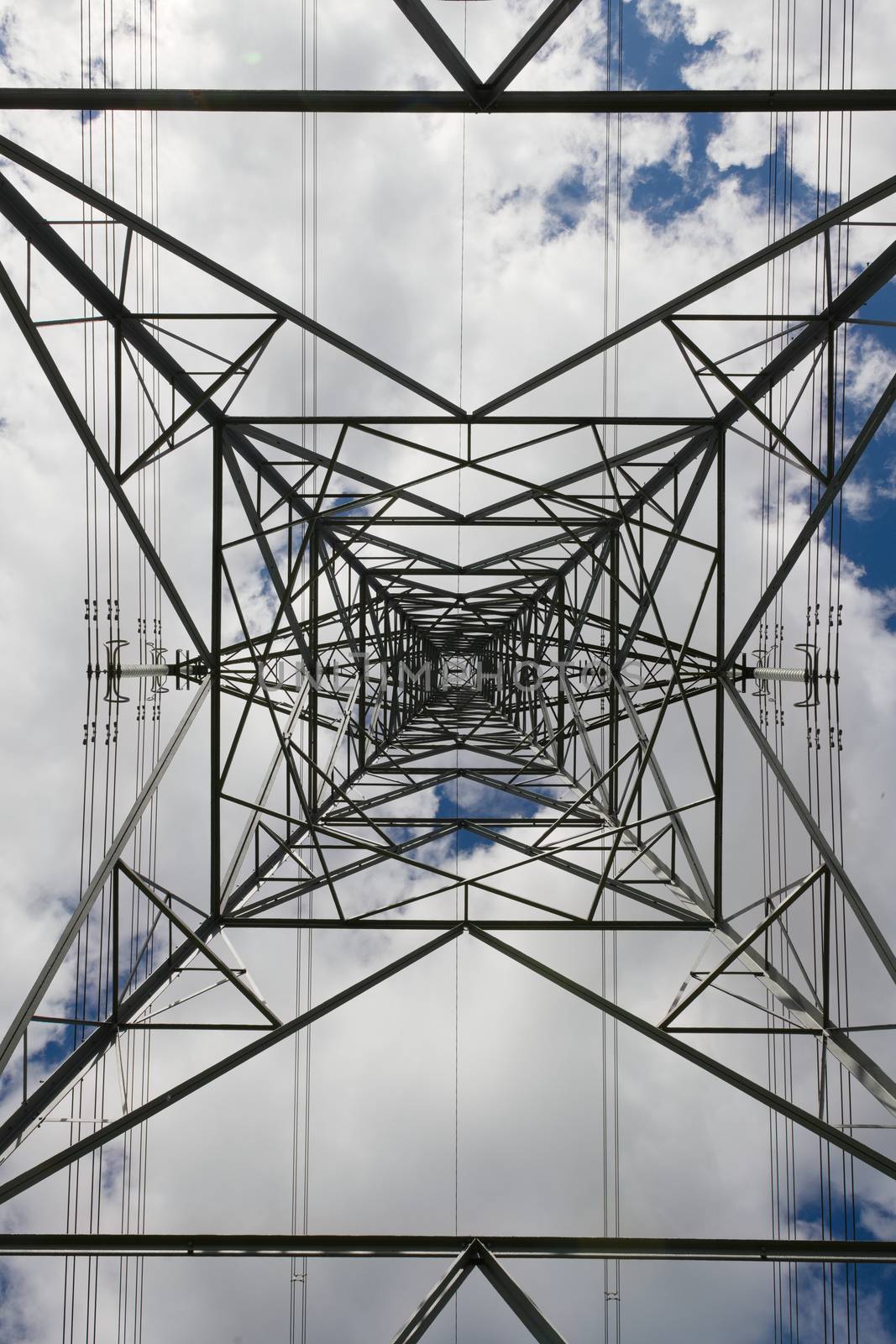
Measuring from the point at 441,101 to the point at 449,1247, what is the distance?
8816 mm

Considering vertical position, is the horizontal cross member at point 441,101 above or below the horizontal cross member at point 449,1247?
above

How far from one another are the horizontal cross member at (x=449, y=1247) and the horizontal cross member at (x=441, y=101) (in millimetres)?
8609

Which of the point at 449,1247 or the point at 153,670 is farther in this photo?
the point at 153,670

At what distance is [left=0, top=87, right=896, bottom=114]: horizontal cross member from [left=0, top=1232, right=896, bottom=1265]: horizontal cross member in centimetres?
861

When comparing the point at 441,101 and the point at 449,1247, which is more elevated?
the point at 441,101

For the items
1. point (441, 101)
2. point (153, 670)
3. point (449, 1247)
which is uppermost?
point (441, 101)

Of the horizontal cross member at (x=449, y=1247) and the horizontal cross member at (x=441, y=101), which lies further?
the horizontal cross member at (x=441, y=101)

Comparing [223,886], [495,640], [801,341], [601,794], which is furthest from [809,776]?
[495,640]

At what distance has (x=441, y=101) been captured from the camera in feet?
21.9

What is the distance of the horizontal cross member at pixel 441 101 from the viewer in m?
6.59

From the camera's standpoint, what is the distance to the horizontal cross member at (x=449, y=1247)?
16.4 feet

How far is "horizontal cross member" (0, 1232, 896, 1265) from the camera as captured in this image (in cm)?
498

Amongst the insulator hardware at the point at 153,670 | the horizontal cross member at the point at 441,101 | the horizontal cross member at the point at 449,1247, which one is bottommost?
the horizontal cross member at the point at 449,1247

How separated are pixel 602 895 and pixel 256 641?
5.87m
